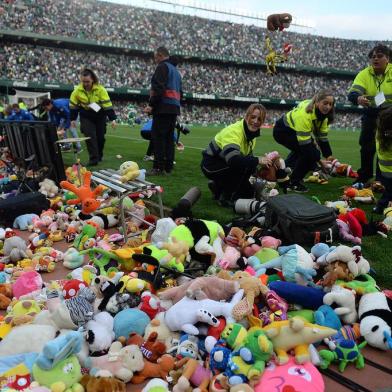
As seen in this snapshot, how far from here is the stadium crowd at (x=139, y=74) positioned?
31891 mm

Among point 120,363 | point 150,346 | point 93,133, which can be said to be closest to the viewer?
point 120,363

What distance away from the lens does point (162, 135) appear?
7.13 m

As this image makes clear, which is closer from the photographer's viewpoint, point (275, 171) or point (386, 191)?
point (386, 191)

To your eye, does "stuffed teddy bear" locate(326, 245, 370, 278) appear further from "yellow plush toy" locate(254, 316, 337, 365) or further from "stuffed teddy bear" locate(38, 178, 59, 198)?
"stuffed teddy bear" locate(38, 178, 59, 198)

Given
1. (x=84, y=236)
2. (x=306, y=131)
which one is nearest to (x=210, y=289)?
(x=84, y=236)

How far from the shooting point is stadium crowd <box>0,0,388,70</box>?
33.9m

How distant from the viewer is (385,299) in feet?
8.82

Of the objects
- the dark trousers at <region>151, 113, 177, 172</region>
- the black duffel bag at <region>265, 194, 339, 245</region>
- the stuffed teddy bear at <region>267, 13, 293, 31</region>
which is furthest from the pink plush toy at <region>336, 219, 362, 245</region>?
the stuffed teddy bear at <region>267, 13, 293, 31</region>

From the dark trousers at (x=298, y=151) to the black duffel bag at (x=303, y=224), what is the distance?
6.79ft

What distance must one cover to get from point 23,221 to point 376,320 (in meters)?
4.06

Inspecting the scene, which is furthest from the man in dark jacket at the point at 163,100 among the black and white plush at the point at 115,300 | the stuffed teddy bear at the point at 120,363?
the stuffed teddy bear at the point at 120,363

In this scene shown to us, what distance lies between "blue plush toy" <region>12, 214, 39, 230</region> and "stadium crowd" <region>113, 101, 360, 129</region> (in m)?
30.7

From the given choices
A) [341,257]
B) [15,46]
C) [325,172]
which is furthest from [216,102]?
[341,257]

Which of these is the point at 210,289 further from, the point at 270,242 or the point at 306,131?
the point at 306,131
